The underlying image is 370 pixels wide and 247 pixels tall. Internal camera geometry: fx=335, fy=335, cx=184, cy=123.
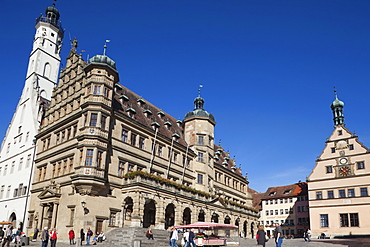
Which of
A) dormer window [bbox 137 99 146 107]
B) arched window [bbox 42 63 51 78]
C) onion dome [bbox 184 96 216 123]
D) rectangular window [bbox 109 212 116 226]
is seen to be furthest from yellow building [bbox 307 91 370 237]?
arched window [bbox 42 63 51 78]

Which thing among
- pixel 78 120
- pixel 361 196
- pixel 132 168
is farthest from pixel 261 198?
pixel 78 120

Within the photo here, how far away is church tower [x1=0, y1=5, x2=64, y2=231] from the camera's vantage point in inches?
1603

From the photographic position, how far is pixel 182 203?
3778 cm

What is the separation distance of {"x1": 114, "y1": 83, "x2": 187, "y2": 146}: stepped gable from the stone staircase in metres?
13.0

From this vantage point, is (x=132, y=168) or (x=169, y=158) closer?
(x=132, y=168)

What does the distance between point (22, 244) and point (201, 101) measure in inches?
1285

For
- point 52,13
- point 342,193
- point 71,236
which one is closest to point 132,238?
point 71,236

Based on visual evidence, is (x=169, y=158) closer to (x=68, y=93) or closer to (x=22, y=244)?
(x=68, y=93)

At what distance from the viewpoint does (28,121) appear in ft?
145

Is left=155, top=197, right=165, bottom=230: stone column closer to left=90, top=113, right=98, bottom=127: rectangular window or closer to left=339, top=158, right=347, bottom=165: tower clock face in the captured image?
left=90, top=113, right=98, bottom=127: rectangular window

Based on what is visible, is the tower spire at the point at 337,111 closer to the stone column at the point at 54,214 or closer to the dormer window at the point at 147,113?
the dormer window at the point at 147,113

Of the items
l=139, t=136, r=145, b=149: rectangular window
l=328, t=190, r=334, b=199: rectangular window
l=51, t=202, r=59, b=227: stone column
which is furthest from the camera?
l=328, t=190, r=334, b=199: rectangular window

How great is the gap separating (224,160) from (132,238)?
1314 inches

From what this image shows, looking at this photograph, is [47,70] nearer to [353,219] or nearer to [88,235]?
[88,235]
